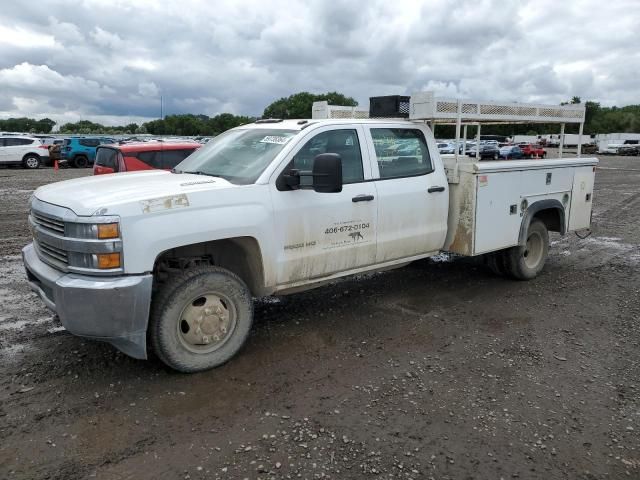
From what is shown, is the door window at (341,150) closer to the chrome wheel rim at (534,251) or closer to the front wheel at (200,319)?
the front wheel at (200,319)

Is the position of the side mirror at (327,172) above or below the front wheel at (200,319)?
above

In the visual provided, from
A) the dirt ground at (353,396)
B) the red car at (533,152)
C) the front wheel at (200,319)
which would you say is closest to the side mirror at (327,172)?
the front wheel at (200,319)

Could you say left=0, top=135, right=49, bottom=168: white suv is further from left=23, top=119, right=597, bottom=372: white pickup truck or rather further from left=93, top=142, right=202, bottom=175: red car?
left=23, top=119, right=597, bottom=372: white pickup truck

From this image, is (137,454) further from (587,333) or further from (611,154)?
(611,154)

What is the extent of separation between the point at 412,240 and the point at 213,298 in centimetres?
220

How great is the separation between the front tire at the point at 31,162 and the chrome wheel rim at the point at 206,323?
26.8m

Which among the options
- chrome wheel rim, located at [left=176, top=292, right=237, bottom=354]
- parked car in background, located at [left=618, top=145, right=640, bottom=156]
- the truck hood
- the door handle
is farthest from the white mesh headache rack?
parked car in background, located at [left=618, top=145, right=640, bottom=156]

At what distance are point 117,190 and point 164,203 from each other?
1.47ft

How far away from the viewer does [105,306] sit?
11.8 ft

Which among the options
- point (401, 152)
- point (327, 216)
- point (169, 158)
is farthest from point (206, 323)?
point (169, 158)

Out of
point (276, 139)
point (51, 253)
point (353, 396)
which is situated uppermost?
point (276, 139)

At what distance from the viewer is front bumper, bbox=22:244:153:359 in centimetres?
358

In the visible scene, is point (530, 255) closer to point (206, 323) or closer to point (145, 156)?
point (206, 323)

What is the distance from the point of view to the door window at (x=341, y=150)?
4703 millimetres
